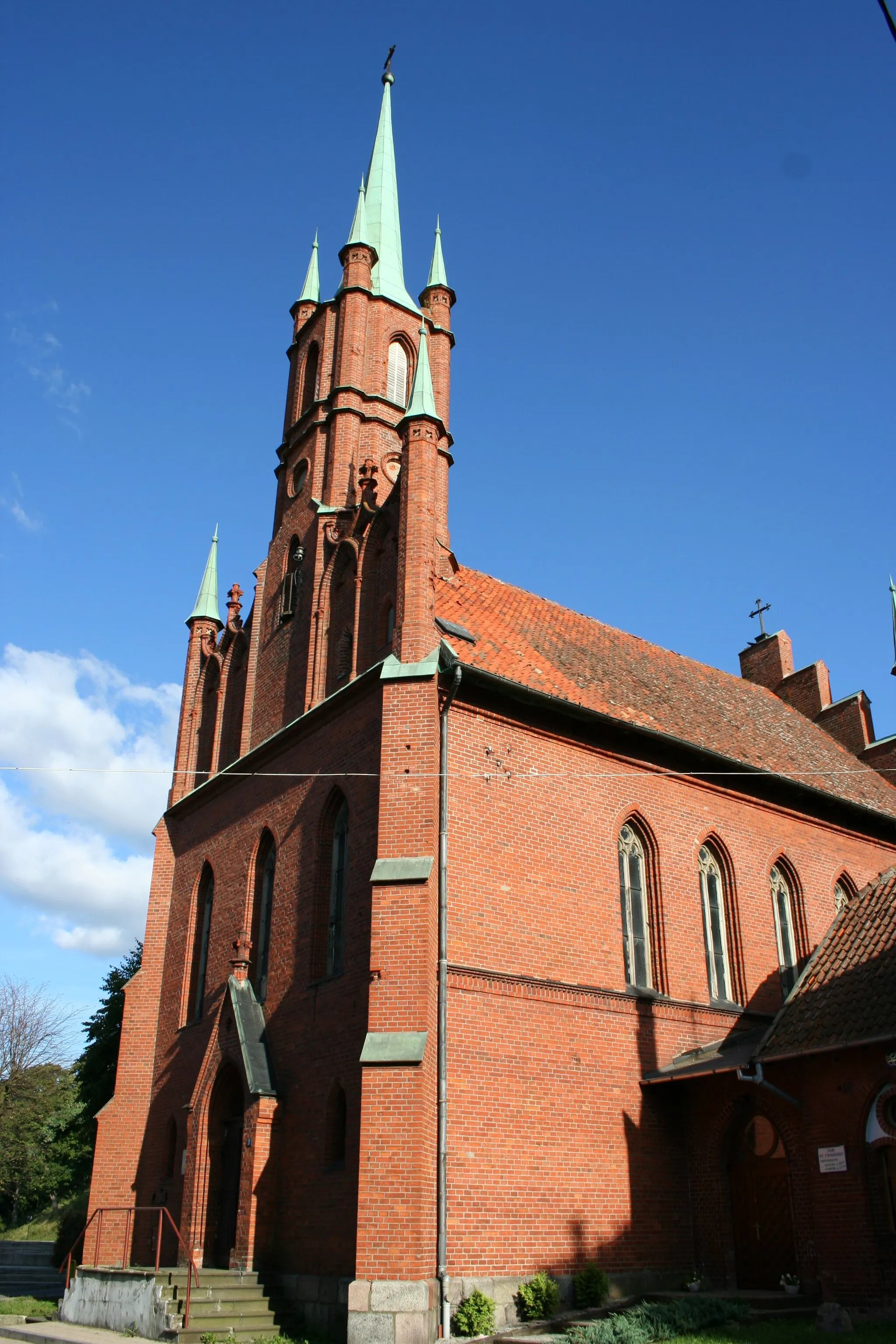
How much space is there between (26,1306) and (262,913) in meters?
8.10

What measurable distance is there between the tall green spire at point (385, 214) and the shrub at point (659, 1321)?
66.5 ft

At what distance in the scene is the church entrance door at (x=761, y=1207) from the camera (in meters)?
15.9

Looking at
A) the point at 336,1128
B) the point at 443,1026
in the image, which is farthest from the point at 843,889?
the point at 336,1128

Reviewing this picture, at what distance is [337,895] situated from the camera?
17203 millimetres

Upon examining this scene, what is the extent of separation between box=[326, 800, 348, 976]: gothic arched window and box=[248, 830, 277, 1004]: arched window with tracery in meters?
1.78

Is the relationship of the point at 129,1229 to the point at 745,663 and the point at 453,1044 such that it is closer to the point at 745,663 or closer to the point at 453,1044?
the point at 453,1044

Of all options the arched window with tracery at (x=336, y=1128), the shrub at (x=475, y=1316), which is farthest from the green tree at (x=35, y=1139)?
the shrub at (x=475, y=1316)

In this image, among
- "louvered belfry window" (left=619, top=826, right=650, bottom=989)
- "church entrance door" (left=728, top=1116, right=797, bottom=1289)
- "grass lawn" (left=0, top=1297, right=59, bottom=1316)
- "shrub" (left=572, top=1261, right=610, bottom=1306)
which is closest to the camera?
"shrub" (left=572, top=1261, right=610, bottom=1306)

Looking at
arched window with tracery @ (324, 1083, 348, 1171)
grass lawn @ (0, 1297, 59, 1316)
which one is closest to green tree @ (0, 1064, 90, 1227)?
grass lawn @ (0, 1297, 59, 1316)

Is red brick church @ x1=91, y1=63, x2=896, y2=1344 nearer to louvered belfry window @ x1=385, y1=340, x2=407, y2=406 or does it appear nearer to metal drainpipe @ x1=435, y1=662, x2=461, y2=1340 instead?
metal drainpipe @ x1=435, y1=662, x2=461, y2=1340

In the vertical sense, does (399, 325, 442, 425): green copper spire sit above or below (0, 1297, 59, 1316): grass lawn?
above

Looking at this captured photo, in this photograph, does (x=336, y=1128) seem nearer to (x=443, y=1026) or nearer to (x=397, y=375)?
(x=443, y=1026)

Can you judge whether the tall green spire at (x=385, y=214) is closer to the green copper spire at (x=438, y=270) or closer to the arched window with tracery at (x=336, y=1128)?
the green copper spire at (x=438, y=270)

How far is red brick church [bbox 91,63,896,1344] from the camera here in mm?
14297
